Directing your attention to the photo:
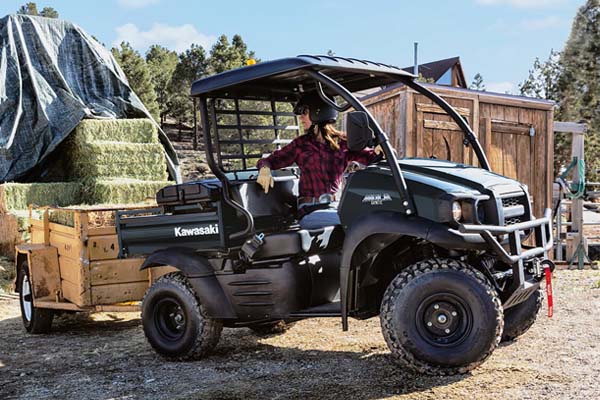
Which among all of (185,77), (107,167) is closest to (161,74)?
(185,77)

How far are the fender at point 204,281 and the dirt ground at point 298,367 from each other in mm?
399

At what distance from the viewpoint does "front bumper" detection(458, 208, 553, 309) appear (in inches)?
173

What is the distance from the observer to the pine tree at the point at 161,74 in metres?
33.8

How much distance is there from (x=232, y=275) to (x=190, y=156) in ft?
75.2

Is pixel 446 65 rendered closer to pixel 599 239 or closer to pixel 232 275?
pixel 599 239

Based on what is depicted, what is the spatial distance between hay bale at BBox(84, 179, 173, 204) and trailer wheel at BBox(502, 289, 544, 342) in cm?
991

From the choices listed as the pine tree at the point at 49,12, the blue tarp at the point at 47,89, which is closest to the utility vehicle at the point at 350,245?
the blue tarp at the point at 47,89

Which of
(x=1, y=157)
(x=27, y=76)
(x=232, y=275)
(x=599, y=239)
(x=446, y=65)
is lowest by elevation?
(x=599, y=239)

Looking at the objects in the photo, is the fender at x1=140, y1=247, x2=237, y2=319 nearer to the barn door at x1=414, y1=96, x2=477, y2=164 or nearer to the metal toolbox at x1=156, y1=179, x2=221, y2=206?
the metal toolbox at x1=156, y1=179, x2=221, y2=206

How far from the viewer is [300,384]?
184 inches

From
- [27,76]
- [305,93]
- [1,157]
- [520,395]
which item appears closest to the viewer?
[520,395]

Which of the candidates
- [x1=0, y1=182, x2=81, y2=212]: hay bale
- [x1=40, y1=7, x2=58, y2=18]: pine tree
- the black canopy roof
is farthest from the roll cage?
[x1=40, y1=7, x2=58, y2=18]: pine tree

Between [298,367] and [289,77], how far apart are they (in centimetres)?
207

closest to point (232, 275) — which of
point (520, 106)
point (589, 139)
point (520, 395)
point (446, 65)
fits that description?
point (520, 395)
